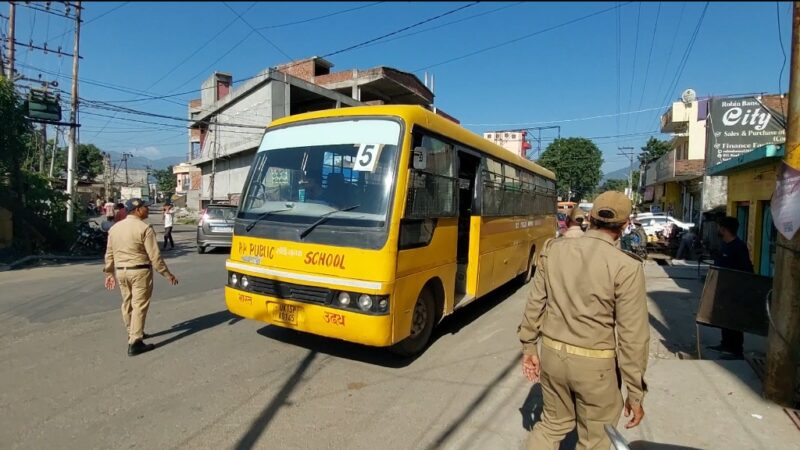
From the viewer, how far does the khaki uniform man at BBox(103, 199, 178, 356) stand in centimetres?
511

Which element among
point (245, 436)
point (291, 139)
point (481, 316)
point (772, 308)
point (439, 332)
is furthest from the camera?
point (481, 316)

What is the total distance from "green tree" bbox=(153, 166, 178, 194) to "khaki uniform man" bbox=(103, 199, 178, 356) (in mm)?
103968

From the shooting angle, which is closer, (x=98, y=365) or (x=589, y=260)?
(x=589, y=260)

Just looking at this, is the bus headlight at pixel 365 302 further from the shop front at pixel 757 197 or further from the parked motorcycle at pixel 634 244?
the parked motorcycle at pixel 634 244

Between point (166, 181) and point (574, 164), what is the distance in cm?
8752

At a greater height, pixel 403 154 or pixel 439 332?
pixel 403 154

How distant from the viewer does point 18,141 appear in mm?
12602

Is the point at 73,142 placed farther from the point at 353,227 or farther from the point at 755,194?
the point at 755,194

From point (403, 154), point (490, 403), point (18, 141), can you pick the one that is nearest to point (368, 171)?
point (403, 154)

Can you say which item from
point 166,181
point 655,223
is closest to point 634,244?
point 655,223

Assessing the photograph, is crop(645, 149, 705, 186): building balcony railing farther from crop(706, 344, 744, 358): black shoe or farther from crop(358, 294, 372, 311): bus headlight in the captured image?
crop(358, 294, 372, 311): bus headlight

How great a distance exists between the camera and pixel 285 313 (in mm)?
4742

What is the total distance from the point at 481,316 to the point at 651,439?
→ 13.6ft

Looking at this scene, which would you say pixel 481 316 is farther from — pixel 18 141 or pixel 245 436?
pixel 18 141
